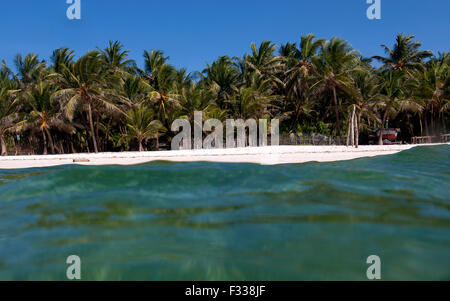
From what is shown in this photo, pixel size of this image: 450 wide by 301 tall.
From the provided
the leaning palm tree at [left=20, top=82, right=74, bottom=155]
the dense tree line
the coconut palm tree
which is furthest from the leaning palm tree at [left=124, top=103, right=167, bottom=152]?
the coconut palm tree

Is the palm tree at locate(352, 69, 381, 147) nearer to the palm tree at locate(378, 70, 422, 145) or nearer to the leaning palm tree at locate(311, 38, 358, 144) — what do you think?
the palm tree at locate(378, 70, 422, 145)

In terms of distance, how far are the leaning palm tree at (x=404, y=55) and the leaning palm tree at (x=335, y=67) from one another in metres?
10.3

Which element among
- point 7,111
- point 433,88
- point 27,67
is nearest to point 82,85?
point 7,111

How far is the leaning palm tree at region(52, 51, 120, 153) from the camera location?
18062 mm

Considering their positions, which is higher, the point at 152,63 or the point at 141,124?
the point at 152,63

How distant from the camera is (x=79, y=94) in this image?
1825cm

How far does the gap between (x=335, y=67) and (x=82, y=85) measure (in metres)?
17.2

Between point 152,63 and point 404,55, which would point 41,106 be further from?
point 404,55

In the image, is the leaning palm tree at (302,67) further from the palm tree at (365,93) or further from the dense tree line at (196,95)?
the palm tree at (365,93)

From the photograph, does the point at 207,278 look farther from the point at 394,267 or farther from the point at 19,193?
the point at 19,193

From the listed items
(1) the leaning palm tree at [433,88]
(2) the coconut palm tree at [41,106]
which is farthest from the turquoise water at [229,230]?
(1) the leaning palm tree at [433,88]

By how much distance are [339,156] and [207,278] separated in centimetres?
955

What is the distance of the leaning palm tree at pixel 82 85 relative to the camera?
1806 centimetres

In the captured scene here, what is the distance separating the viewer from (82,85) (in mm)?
18531
